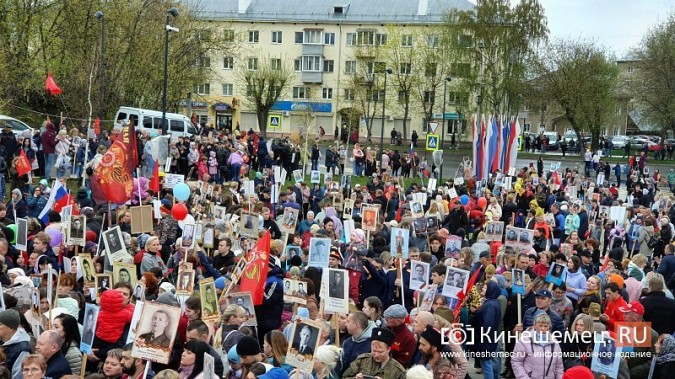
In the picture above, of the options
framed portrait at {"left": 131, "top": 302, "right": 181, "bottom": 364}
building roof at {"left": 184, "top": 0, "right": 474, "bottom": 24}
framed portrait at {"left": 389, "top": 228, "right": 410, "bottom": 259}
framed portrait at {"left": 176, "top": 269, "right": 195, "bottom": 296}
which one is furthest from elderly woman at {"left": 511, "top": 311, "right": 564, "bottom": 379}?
building roof at {"left": 184, "top": 0, "right": 474, "bottom": 24}

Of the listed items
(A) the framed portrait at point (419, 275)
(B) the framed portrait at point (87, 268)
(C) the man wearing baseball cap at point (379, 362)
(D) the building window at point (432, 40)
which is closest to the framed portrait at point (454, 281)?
(A) the framed portrait at point (419, 275)

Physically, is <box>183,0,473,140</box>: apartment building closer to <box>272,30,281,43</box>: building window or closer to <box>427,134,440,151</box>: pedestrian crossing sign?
<box>272,30,281,43</box>: building window

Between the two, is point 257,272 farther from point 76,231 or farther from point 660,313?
point 660,313

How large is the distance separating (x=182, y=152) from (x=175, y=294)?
19.4 metres

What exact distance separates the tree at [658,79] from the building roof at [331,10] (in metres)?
17.6

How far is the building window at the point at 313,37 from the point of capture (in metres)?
79.8

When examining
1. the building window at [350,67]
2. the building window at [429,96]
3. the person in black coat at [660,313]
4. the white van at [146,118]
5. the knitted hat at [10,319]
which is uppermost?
the building window at [350,67]

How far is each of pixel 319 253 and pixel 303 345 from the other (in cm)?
468

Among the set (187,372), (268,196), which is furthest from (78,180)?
(187,372)

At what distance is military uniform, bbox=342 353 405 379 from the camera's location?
7996mm

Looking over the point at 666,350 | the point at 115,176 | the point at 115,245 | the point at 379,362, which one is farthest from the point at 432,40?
the point at 379,362

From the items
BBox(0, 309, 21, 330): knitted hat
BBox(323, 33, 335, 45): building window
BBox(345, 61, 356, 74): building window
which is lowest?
BBox(0, 309, 21, 330): knitted hat

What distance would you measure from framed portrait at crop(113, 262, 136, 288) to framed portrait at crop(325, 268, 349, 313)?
2470 mm

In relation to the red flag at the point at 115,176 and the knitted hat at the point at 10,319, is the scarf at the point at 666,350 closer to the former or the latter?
the knitted hat at the point at 10,319
